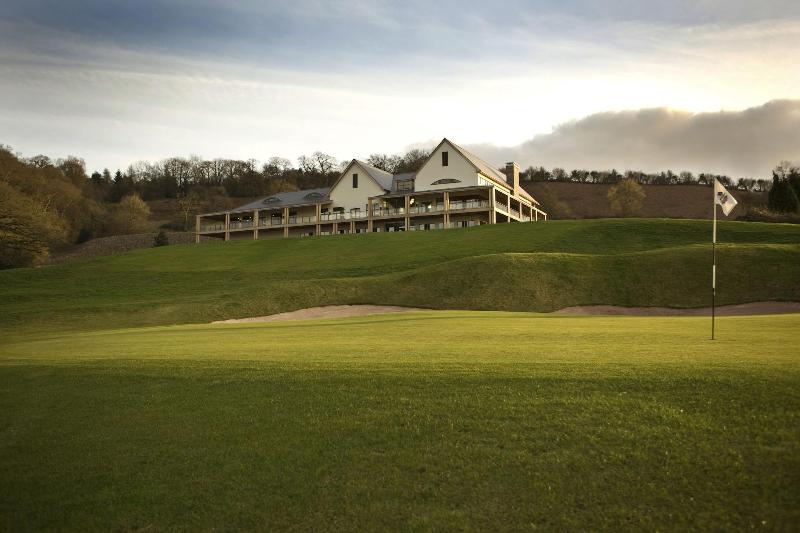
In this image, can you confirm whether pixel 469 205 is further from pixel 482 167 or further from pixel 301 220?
pixel 301 220

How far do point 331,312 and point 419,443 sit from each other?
30.6 metres

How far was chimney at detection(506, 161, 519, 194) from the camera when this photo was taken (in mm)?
89688

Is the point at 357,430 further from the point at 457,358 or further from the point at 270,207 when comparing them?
the point at 270,207

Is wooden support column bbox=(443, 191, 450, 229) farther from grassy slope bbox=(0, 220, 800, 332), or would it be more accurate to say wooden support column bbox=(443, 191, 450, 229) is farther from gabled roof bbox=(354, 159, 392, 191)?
grassy slope bbox=(0, 220, 800, 332)

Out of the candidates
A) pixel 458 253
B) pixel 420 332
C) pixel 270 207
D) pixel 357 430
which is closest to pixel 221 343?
pixel 420 332

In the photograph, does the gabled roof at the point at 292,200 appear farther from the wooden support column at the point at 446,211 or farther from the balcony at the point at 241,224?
the wooden support column at the point at 446,211

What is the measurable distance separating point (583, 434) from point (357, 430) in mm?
3525

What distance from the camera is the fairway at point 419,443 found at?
745cm

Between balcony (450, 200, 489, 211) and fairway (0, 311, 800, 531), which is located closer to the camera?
fairway (0, 311, 800, 531)

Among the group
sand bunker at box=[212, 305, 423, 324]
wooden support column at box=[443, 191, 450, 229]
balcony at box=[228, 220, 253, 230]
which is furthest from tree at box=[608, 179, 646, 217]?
sand bunker at box=[212, 305, 423, 324]

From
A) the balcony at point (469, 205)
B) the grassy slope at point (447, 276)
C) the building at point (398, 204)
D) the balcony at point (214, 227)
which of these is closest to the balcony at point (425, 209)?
the building at point (398, 204)

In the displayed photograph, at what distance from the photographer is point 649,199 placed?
5079 inches

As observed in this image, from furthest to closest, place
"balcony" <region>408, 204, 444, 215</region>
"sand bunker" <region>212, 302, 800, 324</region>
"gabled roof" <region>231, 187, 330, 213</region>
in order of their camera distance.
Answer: "gabled roof" <region>231, 187, 330, 213</region> → "balcony" <region>408, 204, 444, 215</region> → "sand bunker" <region>212, 302, 800, 324</region>

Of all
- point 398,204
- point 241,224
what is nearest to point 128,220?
point 241,224
